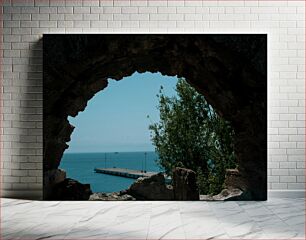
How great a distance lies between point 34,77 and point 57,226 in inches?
88.1

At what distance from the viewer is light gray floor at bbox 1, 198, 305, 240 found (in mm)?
4039

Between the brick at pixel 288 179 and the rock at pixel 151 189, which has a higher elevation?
the brick at pixel 288 179

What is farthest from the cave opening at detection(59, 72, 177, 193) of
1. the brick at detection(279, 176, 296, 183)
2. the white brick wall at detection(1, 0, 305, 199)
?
the brick at detection(279, 176, 296, 183)

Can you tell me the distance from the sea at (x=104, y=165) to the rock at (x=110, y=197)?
0.05 metres

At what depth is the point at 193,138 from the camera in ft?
19.6

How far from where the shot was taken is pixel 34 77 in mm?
6000

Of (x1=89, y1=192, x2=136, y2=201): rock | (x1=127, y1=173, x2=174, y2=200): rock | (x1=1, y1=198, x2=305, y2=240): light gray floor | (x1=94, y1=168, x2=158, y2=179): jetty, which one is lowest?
(x1=1, y1=198, x2=305, y2=240): light gray floor

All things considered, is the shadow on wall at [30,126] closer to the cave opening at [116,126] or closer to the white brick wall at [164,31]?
the white brick wall at [164,31]

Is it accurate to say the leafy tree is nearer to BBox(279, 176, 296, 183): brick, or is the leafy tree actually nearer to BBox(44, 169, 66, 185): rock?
BBox(279, 176, 296, 183): brick

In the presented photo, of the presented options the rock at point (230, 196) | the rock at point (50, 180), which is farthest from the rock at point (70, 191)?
the rock at point (230, 196)

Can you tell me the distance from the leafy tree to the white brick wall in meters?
0.59

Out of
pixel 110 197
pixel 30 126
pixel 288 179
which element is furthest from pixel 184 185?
pixel 30 126

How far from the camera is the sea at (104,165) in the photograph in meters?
5.81

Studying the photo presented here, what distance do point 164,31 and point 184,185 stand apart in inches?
71.3
